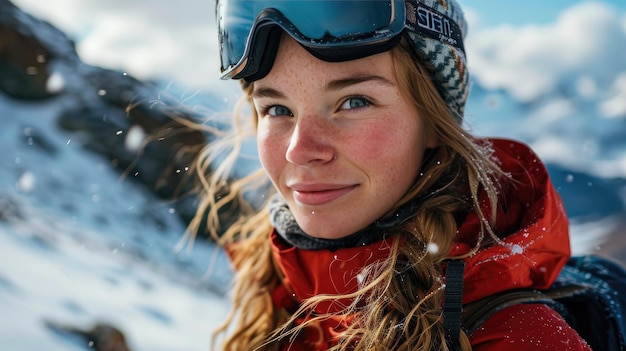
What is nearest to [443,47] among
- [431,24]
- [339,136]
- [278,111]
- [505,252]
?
[431,24]

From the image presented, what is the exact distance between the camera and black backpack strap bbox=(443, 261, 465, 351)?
64.3 inches

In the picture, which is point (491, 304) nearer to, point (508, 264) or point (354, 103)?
point (508, 264)

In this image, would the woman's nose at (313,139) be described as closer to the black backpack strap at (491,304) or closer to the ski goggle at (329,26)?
the ski goggle at (329,26)

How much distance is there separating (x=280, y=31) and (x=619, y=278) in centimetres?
157

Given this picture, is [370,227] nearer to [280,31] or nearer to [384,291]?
[384,291]

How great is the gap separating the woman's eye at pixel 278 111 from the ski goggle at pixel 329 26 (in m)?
0.14

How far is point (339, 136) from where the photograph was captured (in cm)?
176

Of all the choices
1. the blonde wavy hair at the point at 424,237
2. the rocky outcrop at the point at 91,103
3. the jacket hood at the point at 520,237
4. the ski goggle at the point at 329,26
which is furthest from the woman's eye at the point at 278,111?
the rocky outcrop at the point at 91,103

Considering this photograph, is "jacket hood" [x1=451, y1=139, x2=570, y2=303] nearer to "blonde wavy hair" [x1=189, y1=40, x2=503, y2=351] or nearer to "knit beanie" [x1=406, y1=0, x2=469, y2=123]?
"blonde wavy hair" [x1=189, y1=40, x2=503, y2=351]

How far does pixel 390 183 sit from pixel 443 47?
1.60ft

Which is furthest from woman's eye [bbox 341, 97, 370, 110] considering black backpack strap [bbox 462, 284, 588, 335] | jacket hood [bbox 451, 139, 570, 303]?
black backpack strap [bbox 462, 284, 588, 335]

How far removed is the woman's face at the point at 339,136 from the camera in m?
1.75

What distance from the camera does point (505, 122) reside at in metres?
5.88

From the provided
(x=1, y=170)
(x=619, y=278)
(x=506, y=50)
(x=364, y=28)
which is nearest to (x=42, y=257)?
(x=1, y=170)
